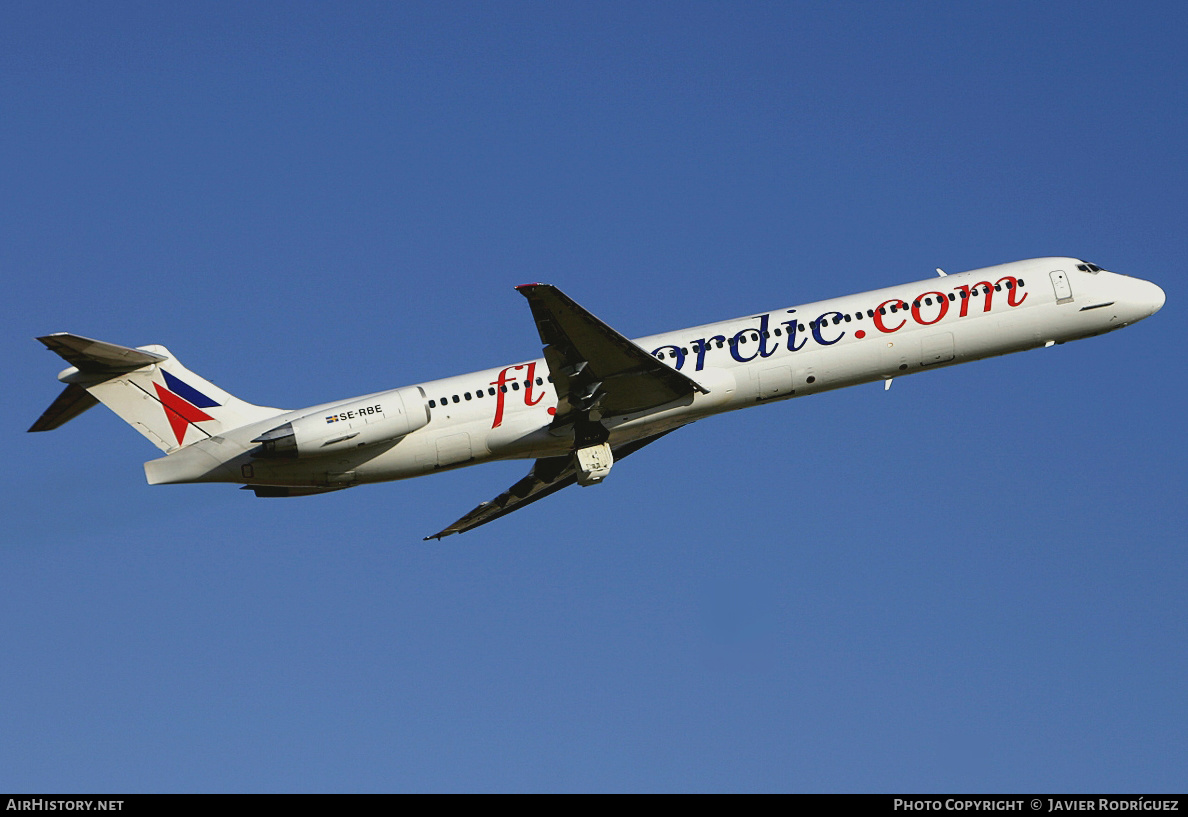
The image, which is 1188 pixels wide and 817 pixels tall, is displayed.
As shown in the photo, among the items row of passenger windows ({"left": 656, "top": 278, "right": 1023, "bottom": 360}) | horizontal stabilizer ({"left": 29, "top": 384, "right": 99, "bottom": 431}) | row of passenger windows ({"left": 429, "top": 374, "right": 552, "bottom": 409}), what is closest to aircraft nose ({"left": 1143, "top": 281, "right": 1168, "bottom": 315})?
row of passenger windows ({"left": 656, "top": 278, "right": 1023, "bottom": 360})

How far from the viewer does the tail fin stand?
31.9 metres

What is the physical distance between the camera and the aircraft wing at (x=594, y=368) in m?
31.4

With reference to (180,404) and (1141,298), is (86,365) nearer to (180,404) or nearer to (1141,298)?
(180,404)

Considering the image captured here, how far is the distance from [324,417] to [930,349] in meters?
16.5

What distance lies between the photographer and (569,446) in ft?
113

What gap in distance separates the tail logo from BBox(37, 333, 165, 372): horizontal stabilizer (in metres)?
0.73

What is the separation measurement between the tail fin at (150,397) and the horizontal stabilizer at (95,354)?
2 cm

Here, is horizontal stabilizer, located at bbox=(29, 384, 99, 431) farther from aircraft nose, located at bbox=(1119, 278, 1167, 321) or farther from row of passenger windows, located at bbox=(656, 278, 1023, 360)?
aircraft nose, located at bbox=(1119, 278, 1167, 321)

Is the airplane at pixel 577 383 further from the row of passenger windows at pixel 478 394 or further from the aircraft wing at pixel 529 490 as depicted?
the aircraft wing at pixel 529 490

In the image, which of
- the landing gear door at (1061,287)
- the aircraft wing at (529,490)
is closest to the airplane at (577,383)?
the landing gear door at (1061,287)

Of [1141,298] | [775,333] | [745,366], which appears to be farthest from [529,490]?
[1141,298]
